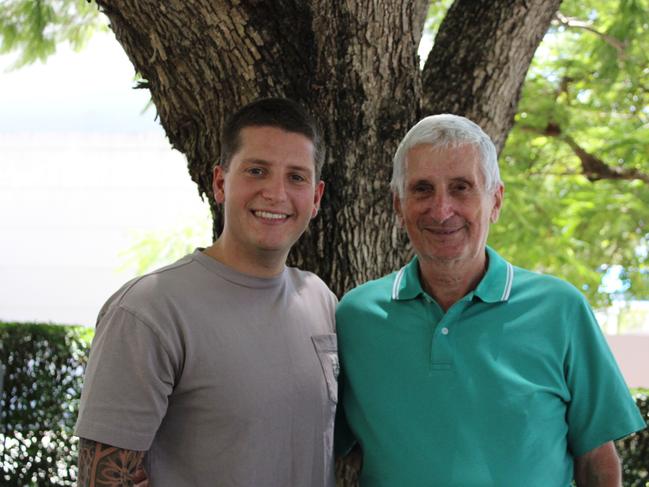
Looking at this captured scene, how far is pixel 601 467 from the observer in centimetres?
255

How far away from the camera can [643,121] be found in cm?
1115

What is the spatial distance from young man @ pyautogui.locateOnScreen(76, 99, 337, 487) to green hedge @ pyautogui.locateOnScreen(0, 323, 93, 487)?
4076 mm

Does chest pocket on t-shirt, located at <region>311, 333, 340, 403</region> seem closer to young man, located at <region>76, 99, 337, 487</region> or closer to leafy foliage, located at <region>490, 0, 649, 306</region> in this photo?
young man, located at <region>76, 99, 337, 487</region>

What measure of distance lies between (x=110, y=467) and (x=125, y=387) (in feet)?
0.69

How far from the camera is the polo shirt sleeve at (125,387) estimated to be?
7.36ft

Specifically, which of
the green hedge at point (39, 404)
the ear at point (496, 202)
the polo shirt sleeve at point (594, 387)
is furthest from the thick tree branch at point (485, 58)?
the green hedge at point (39, 404)

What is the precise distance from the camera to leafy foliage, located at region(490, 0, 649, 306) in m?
9.40

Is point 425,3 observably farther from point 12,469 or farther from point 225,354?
point 12,469

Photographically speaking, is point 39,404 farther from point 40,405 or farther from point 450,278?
point 450,278

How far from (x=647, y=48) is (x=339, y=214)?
5930 mm

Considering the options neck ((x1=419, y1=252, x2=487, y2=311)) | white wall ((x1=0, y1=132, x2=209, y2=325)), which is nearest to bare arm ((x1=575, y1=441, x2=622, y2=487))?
neck ((x1=419, y1=252, x2=487, y2=311))

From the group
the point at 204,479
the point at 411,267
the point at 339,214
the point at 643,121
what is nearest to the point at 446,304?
the point at 411,267

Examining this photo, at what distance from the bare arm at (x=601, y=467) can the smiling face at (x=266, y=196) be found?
3.46 feet

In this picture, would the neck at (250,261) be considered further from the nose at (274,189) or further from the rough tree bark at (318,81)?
the rough tree bark at (318,81)
